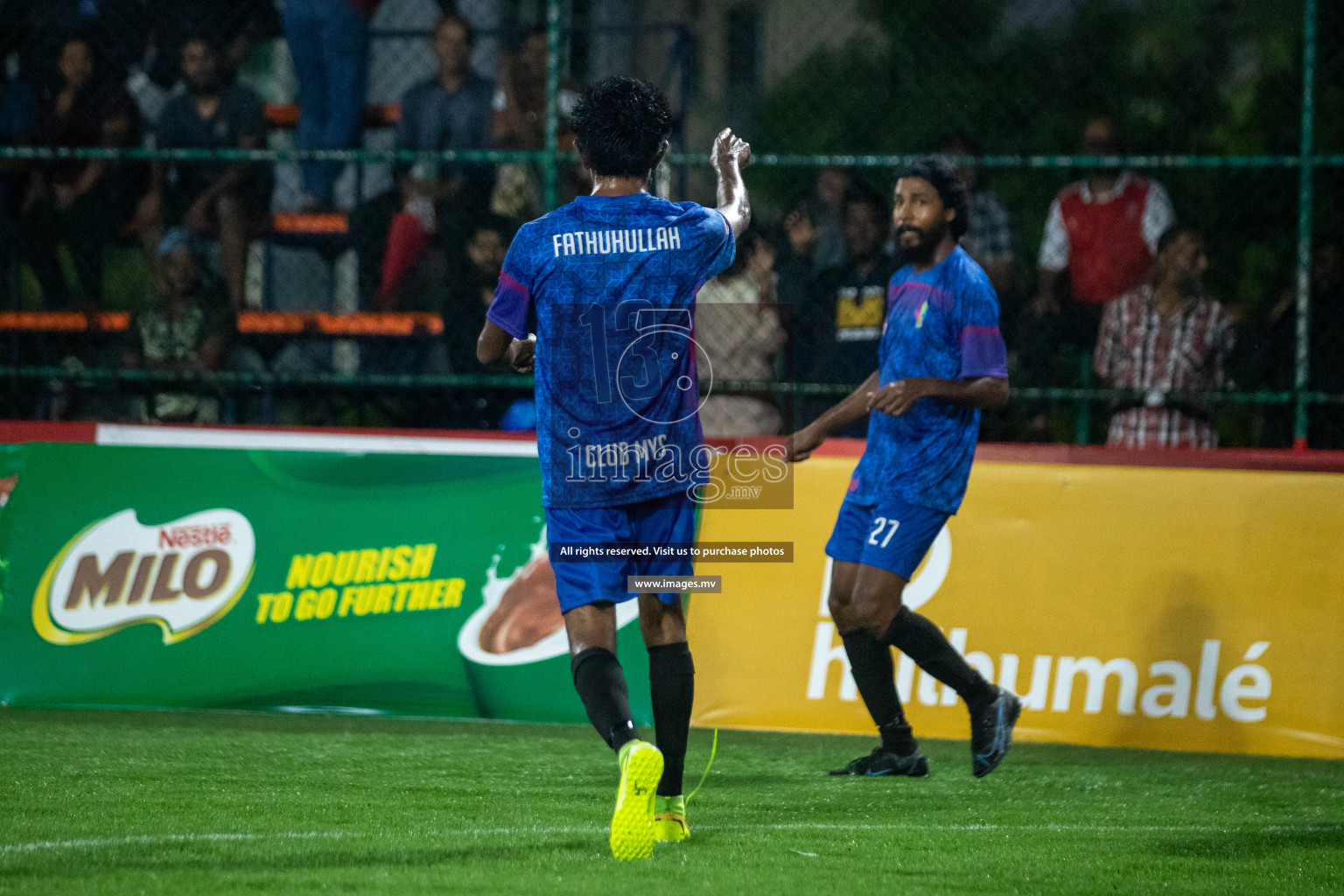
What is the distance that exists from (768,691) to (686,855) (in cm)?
257

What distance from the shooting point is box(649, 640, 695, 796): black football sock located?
14.4 ft

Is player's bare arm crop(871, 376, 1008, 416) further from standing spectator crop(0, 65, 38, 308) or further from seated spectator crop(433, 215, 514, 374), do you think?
standing spectator crop(0, 65, 38, 308)

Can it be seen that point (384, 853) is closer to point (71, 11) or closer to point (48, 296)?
point (48, 296)

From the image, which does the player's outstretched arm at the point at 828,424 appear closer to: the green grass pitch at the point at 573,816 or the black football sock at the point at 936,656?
the black football sock at the point at 936,656

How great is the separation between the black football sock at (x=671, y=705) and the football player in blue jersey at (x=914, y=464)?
138cm

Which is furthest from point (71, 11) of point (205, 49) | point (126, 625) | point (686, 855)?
point (686, 855)

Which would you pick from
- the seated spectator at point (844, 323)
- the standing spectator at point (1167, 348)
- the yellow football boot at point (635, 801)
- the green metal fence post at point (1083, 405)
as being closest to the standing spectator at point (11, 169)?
the seated spectator at point (844, 323)

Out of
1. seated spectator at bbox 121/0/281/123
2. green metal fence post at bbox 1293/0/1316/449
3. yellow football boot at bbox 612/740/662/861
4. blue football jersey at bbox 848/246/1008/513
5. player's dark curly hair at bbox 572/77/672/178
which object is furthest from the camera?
seated spectator at bbox 121/0/281/123

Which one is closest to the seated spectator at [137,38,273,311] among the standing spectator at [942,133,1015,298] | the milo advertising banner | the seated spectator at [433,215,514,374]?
the seated spectator at [433,215,514,374]

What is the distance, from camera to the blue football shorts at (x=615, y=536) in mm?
4277

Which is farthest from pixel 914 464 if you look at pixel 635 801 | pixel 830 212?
pixel 830 212

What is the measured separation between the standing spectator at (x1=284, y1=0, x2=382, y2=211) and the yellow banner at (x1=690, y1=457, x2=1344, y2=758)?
3.32m

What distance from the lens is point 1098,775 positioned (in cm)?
583

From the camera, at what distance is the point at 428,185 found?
27.8 ft
